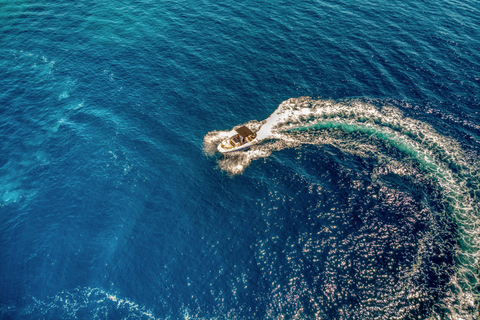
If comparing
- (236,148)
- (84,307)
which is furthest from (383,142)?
(84,307)

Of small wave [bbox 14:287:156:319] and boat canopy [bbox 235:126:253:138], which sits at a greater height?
boat canopy [bbox 235:126:253:138]

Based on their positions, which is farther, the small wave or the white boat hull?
the white boat hull

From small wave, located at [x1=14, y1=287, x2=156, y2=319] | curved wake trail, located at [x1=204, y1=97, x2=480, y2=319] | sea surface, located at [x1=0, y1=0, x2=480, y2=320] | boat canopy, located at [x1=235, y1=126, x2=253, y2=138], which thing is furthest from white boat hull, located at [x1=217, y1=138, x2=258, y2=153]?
small wave, located at [x1=14, y1=287, x2=156, y2=319]

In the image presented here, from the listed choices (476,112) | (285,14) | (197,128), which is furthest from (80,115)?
(476,112)

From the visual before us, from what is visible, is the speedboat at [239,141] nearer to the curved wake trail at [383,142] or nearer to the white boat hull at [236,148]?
the white boat hull at [236,148]

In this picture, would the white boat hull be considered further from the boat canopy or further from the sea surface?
the boat canopy

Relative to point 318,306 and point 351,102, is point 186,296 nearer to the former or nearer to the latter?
point 318,306
